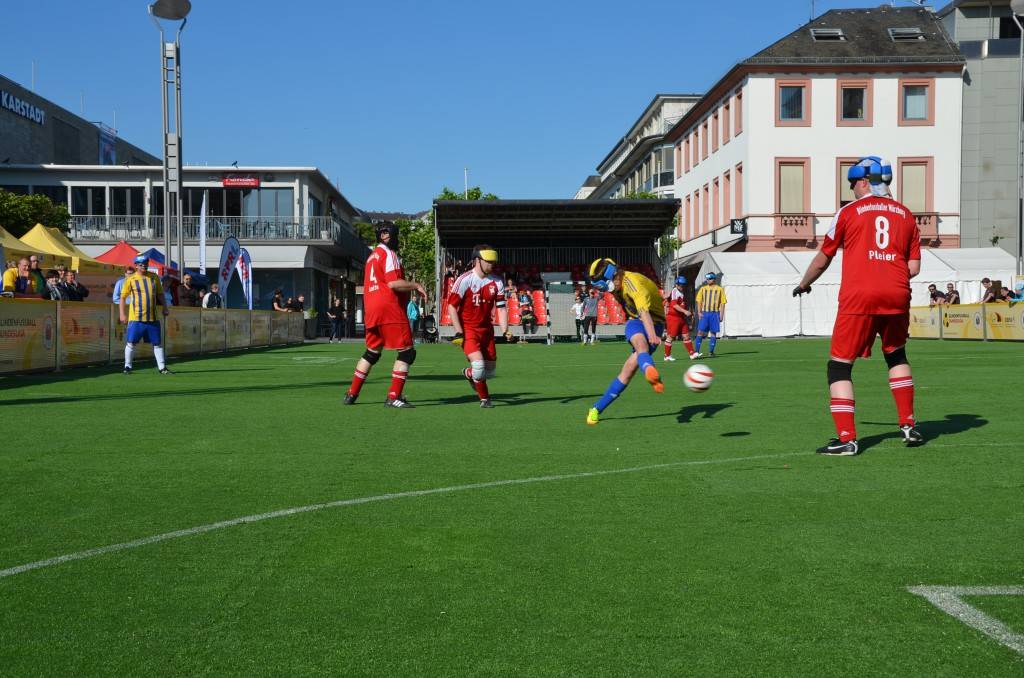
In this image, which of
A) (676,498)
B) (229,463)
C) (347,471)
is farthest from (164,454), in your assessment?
(676,498)

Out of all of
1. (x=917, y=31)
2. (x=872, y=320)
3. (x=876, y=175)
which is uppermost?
(x=917, y=31)

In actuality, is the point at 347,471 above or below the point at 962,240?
below

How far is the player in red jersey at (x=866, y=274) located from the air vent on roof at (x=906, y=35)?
Answer: 49.9 metres

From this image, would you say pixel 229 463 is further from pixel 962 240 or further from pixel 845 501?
pixel 962 240

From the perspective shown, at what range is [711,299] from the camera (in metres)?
23.6

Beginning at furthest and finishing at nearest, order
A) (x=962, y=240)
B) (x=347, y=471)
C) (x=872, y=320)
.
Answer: (x=962, y=240)
(x=872, y=320)
(x=347, y=471)

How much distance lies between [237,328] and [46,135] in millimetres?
43036

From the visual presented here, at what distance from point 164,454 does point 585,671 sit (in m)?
5.41

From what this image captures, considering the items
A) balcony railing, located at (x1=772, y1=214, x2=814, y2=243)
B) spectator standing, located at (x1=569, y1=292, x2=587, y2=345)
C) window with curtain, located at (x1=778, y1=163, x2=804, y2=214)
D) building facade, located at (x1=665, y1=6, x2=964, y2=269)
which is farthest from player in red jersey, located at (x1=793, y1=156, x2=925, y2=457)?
window with curtain, located at (x1=778, y1=163, x2=804, y2=214)

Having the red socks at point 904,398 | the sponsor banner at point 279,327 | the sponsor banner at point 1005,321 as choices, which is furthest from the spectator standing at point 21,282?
the sponsor banner at point 1005,321

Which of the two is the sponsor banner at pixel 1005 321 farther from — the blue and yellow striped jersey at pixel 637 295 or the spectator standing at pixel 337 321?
the spectator standing at pixel 337 321

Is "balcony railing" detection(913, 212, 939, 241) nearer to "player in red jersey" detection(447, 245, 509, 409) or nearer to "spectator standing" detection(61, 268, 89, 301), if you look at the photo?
"spectator standing" detection(61, 268, 89, 301)

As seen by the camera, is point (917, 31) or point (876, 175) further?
point (917, 31)

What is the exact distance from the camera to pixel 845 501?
5609mm
